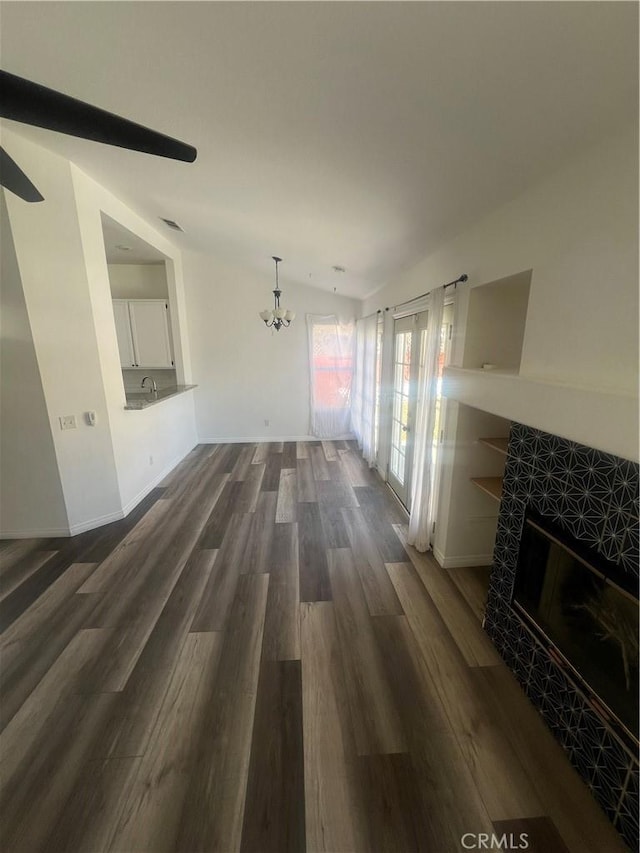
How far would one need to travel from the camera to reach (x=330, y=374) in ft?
17.9

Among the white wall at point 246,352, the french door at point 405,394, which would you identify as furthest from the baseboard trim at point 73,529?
the french door at point 405,394

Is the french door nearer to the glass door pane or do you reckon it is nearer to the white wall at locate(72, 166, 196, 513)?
the glass door pane

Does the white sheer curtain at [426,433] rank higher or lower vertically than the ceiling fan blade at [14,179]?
lower

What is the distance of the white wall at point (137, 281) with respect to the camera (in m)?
4.59

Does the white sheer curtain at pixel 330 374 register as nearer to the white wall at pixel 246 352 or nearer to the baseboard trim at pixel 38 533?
the white wall at pixel 246 352

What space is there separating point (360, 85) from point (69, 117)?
0.92 meters

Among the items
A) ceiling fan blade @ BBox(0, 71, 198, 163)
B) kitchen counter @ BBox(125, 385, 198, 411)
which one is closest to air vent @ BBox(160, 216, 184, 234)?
kitchen counter @ BBox(125, 385, 198, 411)

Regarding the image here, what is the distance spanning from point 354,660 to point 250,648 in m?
0.59

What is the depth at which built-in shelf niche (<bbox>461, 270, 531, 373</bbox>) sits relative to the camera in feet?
6.50

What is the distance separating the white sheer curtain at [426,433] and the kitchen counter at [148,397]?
110 inches

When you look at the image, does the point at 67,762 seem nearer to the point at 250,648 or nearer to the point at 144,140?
the point at 250,648

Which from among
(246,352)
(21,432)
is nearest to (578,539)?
(21,432)

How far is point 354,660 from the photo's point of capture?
1.73 meters

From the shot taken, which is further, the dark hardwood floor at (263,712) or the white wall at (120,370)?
the white wall at (120,370)
